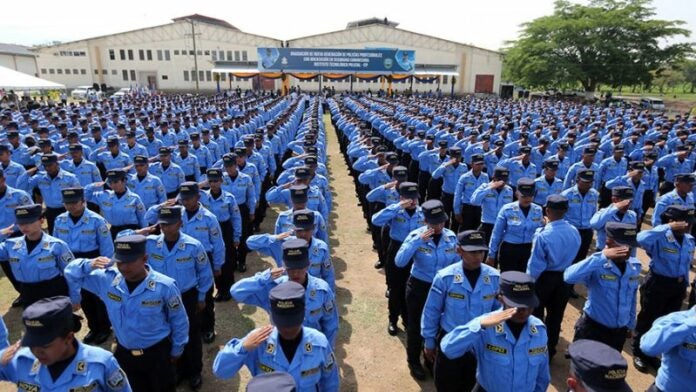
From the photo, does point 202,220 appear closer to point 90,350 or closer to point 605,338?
point 90,350

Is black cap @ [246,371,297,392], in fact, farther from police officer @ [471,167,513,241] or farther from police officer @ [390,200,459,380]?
police officer @ [471,167,513,241]

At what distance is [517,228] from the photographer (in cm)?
539

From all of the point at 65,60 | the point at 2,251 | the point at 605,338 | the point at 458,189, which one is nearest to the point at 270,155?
the point at 458,189

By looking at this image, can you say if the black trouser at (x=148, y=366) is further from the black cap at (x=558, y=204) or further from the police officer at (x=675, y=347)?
the black cap at (x=558, y=204)

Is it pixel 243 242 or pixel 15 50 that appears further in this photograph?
pixel 15 50

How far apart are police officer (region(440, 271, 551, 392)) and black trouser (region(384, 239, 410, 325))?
217cm

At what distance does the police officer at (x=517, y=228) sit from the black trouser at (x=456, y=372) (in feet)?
6.56

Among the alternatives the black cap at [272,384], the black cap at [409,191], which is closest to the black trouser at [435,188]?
the black cap at [409,191]

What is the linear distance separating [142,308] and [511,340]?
2835 mm

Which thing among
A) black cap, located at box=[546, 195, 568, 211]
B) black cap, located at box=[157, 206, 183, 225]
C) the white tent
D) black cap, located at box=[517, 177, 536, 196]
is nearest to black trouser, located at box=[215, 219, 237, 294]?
black cap, located at box=[157, 206, 183, 225]

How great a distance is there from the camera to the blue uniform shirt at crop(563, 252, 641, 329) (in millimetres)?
3926

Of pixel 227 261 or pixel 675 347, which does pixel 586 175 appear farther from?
pixel 227 261

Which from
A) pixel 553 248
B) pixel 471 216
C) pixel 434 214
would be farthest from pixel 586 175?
pixel 434 214

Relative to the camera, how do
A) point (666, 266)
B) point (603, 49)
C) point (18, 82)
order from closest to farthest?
point (666, 266), point (18, 82), point (603, 49)
